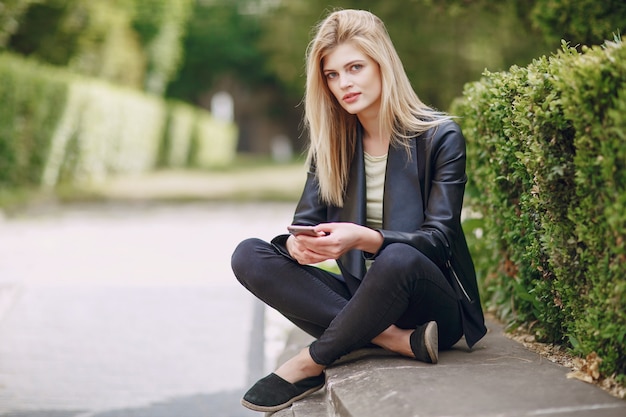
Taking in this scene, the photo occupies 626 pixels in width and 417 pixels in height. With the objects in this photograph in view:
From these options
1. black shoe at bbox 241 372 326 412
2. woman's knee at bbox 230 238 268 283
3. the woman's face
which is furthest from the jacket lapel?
black shoe at bbox 241 372 326 412

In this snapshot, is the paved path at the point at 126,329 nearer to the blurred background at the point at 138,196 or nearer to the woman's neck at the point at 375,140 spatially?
the blurred background at the point at 138,196

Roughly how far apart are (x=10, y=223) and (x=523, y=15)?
299 inches

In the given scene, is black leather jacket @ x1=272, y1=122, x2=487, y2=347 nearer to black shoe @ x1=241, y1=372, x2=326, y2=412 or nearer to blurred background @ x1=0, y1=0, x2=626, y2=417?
black shoe @ x1=241, y1=372, x2=326, y2=412

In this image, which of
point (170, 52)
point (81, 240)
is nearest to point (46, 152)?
point (81, 240)

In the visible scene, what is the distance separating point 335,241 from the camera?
3.44m

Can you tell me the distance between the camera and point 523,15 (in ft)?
26.1

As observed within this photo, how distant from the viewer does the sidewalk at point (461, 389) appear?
9.09 ft

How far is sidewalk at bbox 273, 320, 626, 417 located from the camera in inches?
109

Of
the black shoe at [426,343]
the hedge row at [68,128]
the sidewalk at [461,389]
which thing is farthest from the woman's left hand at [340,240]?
the hedge row at [68,128]

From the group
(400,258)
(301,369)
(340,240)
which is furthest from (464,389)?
(301,369)

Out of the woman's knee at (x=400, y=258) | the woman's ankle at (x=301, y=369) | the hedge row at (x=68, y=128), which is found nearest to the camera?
the woman's knee at (x=400, y=258)

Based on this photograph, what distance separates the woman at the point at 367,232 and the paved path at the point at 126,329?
3.36ft

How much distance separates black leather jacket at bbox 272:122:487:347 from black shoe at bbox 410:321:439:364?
0.86ft

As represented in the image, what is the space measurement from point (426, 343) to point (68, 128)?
16.1m
